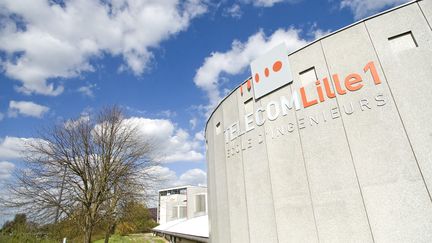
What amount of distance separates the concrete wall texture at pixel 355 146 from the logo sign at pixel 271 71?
0.83 feet

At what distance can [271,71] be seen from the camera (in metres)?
8.06

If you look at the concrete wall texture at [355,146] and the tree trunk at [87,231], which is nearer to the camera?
the concrete wall texture at [355,146]

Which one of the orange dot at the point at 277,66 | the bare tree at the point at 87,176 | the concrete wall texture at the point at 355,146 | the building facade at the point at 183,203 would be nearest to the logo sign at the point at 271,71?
the orange dot at the point at 277,66

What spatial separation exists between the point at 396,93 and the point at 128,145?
14570 mm

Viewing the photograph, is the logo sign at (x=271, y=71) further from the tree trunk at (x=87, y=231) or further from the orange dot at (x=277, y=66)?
the tree trunk at (x=87, y=231)

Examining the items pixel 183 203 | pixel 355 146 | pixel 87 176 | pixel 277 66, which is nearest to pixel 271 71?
pixel 277 66

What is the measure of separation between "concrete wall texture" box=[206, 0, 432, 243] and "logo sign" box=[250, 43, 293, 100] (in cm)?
25

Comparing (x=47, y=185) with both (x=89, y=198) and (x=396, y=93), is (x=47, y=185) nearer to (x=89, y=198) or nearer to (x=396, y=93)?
(x=89, y=198)

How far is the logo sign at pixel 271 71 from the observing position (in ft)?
25.4

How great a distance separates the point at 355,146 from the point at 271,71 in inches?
143

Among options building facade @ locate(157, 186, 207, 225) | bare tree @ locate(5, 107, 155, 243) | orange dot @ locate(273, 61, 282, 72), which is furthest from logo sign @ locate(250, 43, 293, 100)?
building facade @ locate(157, 186, 207, 225)

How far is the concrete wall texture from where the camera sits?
16.8 ft

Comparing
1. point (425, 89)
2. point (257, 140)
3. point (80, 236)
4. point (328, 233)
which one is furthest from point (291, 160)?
point (80, 236)

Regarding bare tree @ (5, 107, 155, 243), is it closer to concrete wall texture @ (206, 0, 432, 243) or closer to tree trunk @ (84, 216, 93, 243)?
tree trunk @ (84, 216, 93, 243)
